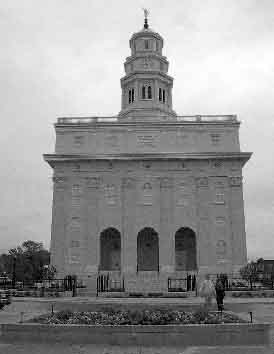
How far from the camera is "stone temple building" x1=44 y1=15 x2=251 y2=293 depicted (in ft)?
166

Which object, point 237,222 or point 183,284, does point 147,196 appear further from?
point 183,284

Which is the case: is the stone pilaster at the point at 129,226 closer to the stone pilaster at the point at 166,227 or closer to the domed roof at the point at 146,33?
the stone pilaster at the point at 166,227

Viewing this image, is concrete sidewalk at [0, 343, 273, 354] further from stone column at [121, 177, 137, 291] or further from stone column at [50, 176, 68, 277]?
stone column at [50, 176, 68, 277]

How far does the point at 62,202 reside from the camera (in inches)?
2058

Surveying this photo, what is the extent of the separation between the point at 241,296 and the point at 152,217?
19.9 meters

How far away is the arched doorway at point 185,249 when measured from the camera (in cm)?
5319

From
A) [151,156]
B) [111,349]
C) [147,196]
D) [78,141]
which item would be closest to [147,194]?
[147,196]

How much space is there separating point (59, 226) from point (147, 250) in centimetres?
1052

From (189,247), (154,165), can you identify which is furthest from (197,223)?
(154,165)

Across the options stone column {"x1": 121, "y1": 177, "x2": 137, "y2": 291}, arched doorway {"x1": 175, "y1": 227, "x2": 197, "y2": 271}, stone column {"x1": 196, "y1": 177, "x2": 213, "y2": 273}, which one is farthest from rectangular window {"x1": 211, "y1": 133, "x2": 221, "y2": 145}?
arched doorway {"x1": 175, "y1": 227, "x2": 197, "y2": 271}

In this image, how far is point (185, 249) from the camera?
54.5m

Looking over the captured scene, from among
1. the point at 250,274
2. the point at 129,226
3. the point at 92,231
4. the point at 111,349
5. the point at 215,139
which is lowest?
the point at 111,349

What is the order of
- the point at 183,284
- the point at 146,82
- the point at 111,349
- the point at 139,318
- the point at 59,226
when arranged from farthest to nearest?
the point at 146,82
the point at 59,226
the point at 183,284
the point at 139,318
the point at 111,349

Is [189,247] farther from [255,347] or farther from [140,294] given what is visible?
[255,347]
